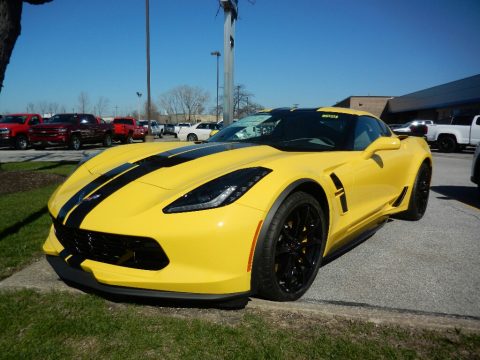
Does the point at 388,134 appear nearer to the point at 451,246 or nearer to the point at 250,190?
the point at 451,246

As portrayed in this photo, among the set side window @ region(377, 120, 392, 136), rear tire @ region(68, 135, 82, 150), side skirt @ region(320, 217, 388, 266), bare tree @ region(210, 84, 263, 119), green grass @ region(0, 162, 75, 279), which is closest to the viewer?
side skirt @ region(320, 217, 388, 266)

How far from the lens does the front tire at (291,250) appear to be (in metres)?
2.17

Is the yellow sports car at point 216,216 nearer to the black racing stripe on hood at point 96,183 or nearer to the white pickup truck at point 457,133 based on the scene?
the black racing stripe on hood at point 96,183

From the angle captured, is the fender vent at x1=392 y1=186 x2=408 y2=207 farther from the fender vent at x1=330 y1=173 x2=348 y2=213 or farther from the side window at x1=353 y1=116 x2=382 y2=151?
the fender vent at x1=330 y1=173 x2=348 y2=213

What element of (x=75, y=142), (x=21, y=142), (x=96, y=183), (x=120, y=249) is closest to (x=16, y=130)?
(x=21, y=142)

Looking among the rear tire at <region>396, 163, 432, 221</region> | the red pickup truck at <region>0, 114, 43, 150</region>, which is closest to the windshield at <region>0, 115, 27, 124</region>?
the red pickup truck at <region>0, 114, 43, 150</region>

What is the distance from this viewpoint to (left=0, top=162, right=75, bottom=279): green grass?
10.4 ft

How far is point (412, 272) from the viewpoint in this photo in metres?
3.05

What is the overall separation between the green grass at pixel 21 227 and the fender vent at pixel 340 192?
2.54 metres

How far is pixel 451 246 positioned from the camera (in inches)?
146

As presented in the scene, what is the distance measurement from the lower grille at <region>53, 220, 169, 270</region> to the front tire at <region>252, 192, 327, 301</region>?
57 cm

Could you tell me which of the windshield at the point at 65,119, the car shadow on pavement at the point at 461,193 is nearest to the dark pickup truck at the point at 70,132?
the windshield at the point at 65,119

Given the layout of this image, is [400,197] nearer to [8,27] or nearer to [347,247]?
[347,247]

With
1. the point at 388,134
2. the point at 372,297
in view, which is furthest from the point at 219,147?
the point at 388,134
